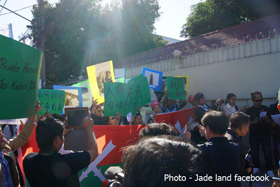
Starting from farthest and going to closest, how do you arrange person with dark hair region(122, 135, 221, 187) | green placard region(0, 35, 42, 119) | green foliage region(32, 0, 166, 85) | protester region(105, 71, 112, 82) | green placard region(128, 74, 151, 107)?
green foliage region(32, 0, 166, 85) < protester region(105, 71, 112, 82) < green placard region(128, 74, 151, 107) < green placard region(0, 35, 42, 119) < person with dark hair region(122, 135, 221, 187)

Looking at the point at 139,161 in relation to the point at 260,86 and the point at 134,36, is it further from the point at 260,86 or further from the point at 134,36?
the point at 134,36

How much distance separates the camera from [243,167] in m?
2.38

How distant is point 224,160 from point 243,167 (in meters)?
0.47

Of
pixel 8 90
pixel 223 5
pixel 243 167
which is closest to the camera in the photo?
pixel 8 90

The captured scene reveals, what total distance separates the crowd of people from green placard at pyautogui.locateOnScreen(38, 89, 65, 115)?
29.2 inches

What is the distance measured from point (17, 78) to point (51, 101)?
8.09 ft

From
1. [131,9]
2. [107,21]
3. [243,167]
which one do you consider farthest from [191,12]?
[243,167]

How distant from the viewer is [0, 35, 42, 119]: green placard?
162cm

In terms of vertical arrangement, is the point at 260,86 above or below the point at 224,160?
above

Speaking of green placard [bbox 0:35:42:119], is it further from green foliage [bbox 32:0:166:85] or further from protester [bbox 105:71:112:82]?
green foliage [bbox 32:0:166:85]

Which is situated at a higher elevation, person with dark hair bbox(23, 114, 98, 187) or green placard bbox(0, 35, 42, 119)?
green placard bbox(0, 35, 42, 119)

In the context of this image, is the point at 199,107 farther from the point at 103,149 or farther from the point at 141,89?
the point at 103,149

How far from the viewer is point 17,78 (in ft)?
5.66

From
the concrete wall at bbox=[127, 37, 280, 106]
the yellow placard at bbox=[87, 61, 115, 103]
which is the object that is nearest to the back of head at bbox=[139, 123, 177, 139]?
the yellow placard at bbox=[87, 61, 115, 103]
